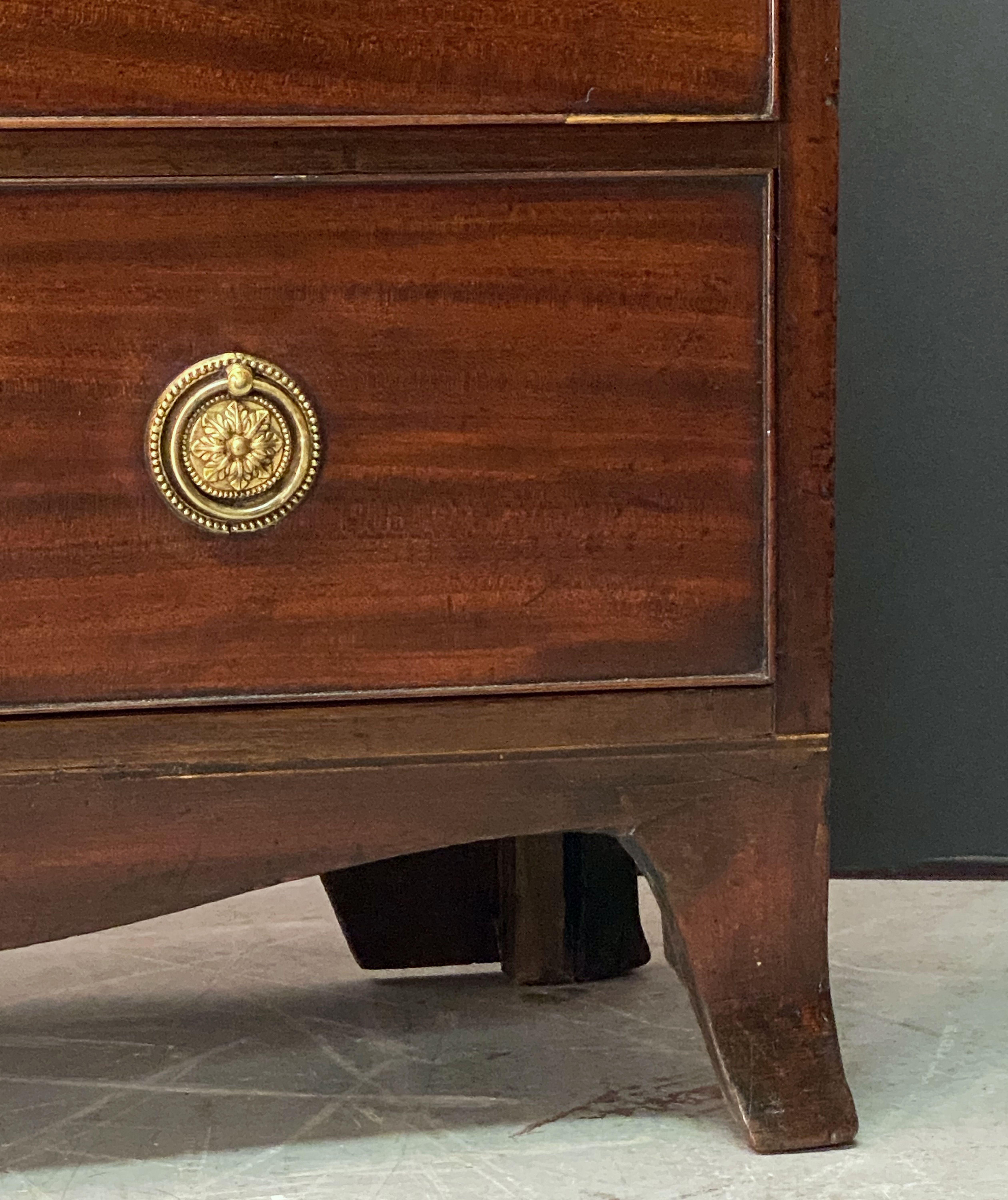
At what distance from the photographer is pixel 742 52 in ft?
2.66

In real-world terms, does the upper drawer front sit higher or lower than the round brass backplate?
higher

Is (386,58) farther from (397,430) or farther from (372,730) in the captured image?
(372,730)

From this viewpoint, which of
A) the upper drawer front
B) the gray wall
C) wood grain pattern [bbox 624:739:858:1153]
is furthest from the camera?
the gray wall

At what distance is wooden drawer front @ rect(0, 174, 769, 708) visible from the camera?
2.57 ft

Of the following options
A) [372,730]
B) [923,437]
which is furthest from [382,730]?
[923,437]

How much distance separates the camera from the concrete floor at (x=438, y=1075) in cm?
85

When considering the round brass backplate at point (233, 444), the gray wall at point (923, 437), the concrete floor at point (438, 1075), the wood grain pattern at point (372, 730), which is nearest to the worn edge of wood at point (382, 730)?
the wood grain pattern at point (372, 730)

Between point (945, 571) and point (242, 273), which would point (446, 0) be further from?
point (945, 571)

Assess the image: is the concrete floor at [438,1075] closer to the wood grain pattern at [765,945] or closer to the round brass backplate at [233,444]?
the wood grain pattern at [765,945]

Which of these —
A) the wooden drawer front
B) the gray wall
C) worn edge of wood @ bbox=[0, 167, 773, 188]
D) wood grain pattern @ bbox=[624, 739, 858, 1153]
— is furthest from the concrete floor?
worn edge of wood @ bbox=[0, 167, 773, 188]

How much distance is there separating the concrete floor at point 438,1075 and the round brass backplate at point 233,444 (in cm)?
35

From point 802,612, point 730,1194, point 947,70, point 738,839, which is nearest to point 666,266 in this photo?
point 802,612

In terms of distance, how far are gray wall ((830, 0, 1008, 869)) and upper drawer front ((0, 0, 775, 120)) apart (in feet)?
2.07

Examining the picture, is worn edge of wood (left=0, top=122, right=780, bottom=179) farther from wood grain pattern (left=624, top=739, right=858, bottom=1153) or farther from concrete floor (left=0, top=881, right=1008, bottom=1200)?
concrete floor (left=0, top=881, right=1008, bottom=1200)
